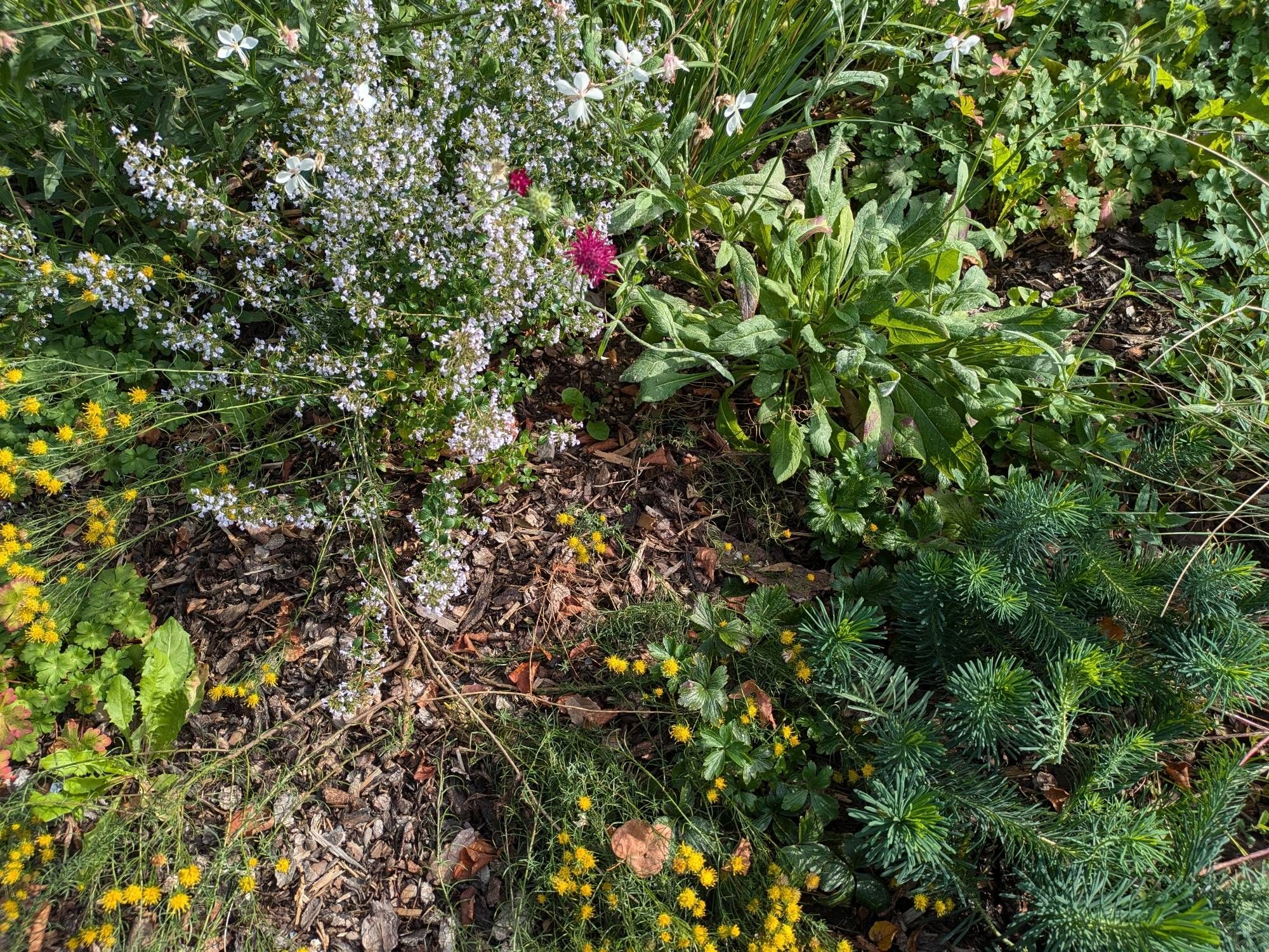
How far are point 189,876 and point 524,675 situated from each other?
0.98 m

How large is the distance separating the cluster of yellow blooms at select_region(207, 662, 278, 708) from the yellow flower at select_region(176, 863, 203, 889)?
416 millimetres

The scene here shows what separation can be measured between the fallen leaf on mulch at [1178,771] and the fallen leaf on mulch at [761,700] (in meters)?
1.13

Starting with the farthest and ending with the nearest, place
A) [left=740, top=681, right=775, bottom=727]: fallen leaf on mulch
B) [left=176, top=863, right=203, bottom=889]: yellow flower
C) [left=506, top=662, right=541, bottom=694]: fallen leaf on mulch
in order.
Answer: [left=506, top=662, right=541, bottom=694]: fallen leaf on mulch
[left=740, top=681, right=775, bottom=727]: fallen leaf on mulch
[left=176, top=863, right=203, bottom=889]: yellow flower

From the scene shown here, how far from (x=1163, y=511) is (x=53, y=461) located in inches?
133

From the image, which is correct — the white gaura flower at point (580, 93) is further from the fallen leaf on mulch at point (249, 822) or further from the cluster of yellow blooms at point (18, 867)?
the cluster of yellow blooms at point (18, 867)

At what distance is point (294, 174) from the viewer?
2.09 meters

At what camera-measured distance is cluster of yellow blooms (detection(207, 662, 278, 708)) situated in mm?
2232

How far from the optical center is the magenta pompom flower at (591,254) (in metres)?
2.32

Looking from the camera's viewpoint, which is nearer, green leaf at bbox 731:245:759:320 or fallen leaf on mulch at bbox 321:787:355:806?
fallen leaf on mulch at bbox 321:787:355:806

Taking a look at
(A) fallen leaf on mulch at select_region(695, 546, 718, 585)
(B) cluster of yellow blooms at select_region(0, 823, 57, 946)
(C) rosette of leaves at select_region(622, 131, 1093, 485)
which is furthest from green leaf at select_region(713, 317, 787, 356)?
(B) cluster of yellow blooms at select_region(0, 823, 57, 946)

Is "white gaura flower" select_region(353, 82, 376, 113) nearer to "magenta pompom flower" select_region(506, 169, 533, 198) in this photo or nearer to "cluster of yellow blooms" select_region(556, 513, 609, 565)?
"magenta pompom flower" select_region(506, 169, 533, 198)

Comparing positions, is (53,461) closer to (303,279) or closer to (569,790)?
(303,279)

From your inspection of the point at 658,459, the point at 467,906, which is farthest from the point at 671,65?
the point at 467,906

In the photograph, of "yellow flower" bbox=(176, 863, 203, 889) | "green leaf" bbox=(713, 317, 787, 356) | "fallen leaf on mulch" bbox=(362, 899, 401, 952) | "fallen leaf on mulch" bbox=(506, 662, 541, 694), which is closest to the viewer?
"yellow flower" bbox=(176, 863, 203, 889)
